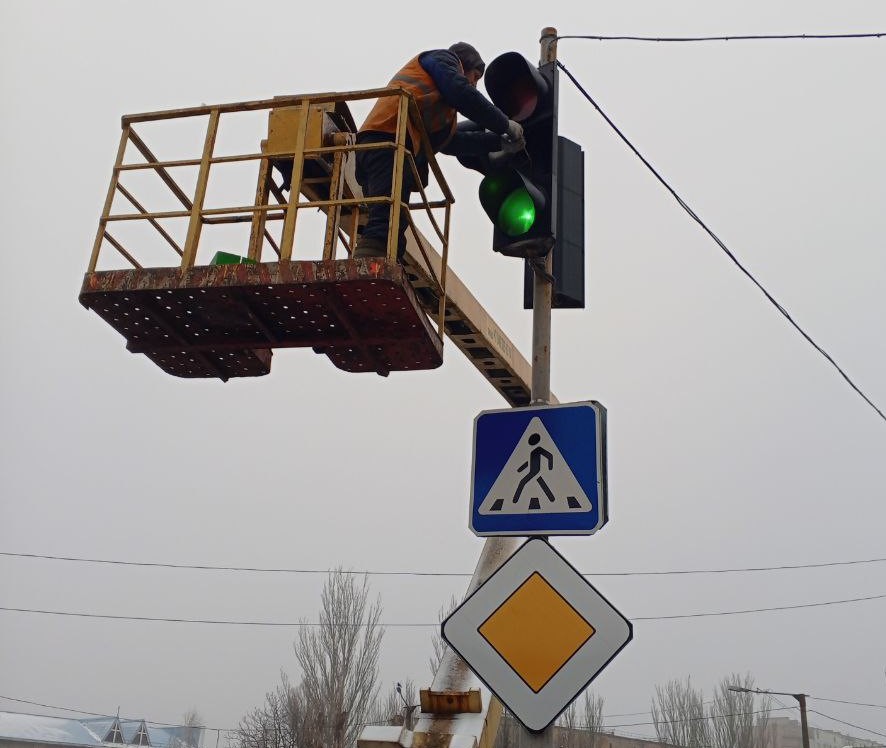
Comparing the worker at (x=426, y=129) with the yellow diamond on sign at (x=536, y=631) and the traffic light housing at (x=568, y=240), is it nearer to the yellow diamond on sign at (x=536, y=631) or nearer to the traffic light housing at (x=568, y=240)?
the traffic light housing at (x=568, y=240)

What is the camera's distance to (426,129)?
6.59 m

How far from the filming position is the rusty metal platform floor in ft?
19.0

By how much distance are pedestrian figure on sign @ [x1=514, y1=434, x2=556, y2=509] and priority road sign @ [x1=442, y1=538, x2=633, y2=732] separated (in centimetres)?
31

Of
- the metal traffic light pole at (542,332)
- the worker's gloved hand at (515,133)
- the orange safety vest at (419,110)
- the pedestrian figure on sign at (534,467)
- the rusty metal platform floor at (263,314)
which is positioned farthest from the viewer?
the orange safety vest at (419,110)

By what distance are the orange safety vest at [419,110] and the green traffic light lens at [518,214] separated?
222cm

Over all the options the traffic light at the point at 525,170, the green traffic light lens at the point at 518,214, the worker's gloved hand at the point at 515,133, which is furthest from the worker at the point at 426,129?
the green traffic light lens at the point at 518,214

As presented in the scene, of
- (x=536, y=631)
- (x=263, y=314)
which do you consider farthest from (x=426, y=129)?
(x=536, y=631)

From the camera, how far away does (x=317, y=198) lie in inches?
330

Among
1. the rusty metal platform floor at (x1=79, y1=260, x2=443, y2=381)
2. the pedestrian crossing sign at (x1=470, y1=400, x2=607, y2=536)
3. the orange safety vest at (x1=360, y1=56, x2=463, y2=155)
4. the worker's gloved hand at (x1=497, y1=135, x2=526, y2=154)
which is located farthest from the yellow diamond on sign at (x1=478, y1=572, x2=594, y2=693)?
the orange safety vest at (x1=360, y1=56, x2=463, y2=155)

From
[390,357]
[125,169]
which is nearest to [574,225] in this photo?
[390,357]

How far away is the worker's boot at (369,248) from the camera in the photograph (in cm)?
619

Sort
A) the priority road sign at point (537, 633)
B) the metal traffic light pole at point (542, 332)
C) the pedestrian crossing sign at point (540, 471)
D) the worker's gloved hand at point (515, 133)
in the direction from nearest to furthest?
the priority road sign at point (537, 633)
the pedestrian crossing sign at point (540, 471)
the metal traffic light pole at point (542, 332)
the worker's gloved hand at point (515, 133)

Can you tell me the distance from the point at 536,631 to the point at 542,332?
1.51 meters

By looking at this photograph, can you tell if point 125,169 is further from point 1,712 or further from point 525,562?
point 1,712
